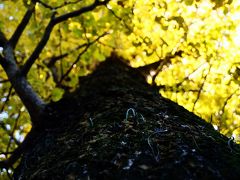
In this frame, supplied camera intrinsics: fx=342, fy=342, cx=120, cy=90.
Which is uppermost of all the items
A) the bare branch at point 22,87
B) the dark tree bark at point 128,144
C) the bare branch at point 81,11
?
the bare branch at point 81,11

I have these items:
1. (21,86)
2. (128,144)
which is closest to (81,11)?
(21,86)

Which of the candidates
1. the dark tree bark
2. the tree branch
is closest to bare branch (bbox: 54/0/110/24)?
the tree branch

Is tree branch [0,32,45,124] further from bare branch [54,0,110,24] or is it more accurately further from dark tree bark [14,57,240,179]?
bare branch [54,0,110,24]

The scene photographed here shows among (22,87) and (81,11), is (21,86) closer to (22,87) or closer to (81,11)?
(22,87)

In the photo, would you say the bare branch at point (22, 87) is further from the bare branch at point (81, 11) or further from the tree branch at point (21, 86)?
the bare branch at point (81, 11)

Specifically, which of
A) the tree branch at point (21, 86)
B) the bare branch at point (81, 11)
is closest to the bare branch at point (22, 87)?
the tree branch at point (21, 86)

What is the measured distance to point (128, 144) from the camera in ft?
6.91

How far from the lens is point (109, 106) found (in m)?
3.20

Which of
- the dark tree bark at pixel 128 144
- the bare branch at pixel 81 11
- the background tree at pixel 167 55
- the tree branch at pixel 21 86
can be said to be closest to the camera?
the dark tree bark at pixel 128 144

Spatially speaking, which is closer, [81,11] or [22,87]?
[22,87]

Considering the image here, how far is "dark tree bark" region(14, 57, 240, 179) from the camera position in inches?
69.2

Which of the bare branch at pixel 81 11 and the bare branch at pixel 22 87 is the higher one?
the bare branch at pixel 81 11

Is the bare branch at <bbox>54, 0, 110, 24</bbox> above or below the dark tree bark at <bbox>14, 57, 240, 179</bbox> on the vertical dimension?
above

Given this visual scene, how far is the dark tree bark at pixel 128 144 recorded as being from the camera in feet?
5.77
